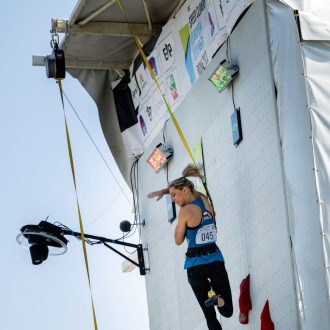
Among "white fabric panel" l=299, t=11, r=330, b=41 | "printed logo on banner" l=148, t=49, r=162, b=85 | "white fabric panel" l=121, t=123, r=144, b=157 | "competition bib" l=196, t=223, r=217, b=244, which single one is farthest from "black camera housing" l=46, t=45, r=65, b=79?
"white fabric panel" l=299, t=11, r=330, b=41

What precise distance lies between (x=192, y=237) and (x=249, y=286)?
81cm

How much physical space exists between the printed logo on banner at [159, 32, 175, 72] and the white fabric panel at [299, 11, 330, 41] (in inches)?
128

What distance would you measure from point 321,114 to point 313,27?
882mm

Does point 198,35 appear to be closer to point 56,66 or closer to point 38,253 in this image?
point 56,66

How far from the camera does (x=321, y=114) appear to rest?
358 inches

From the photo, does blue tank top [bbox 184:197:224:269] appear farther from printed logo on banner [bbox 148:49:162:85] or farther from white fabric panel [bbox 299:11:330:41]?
printed logo on banner [bbox 148:49:162:85]

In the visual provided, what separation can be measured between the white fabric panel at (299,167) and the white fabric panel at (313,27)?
83 mm

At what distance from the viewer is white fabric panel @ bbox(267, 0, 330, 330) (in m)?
8.72

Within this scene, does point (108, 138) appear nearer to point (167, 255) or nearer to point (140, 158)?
point (140, 158)

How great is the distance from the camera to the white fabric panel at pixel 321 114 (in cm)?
880

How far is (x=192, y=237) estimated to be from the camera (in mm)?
9914

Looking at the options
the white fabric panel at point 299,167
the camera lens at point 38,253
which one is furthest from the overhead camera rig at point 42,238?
the white fabric panel at point 299,167

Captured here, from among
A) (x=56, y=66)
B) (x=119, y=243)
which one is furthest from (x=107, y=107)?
(x=56, y=66)

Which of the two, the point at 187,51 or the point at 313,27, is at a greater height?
the point at 187,51
